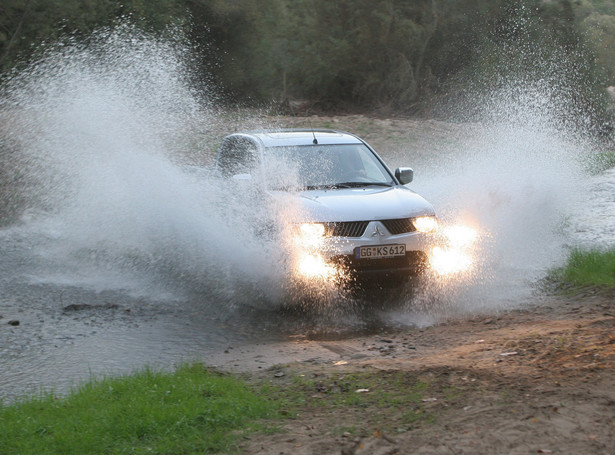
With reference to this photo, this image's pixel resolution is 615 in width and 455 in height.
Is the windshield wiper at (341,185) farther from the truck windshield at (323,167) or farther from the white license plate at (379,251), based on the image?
the white license plate at (379,251)

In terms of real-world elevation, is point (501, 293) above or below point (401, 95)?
below

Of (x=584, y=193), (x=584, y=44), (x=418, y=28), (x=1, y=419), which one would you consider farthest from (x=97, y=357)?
(x=584, y=44)

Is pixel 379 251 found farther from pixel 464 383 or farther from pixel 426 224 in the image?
pixel 464 383

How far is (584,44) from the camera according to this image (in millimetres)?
42469

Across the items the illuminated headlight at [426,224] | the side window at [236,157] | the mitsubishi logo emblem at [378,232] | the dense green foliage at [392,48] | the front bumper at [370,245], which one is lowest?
the front bumper at [370,245]

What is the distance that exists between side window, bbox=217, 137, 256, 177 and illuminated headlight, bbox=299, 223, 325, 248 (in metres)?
1.72

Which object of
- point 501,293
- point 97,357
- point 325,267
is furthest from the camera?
point 501,293

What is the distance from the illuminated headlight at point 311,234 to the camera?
26.9 feet

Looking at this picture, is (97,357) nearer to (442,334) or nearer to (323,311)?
A: (323,311)

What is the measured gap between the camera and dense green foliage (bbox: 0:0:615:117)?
134 ft

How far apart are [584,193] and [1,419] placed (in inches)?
610

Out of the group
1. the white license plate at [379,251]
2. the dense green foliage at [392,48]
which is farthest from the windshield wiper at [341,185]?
the dense green foliage at [392,48]

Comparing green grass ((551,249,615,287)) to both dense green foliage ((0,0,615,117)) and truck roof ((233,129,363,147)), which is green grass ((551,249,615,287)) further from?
dense green foliage ((0,0,615,117))

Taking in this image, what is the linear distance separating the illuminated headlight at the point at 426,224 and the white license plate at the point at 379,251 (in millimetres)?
344
